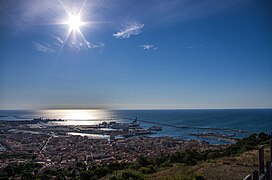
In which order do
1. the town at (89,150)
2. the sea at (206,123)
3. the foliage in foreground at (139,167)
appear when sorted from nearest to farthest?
the foliage in foreground at (139,167) < the town at (89,150) < the sea at (206,123)

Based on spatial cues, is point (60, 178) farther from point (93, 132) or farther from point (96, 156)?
point (93, 132)

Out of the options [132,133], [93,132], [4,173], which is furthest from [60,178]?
[93,132]

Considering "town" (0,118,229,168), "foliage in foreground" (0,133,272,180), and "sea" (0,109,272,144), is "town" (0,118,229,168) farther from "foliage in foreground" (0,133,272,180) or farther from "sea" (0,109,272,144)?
"sea" (0,109,272,144)

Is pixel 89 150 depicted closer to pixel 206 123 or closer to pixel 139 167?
pixel 139 167

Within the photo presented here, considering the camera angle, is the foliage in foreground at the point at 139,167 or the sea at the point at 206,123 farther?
the sea at the point at 206,123

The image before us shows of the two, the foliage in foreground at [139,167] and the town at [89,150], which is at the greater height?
the foliage in foreground at [139,167]

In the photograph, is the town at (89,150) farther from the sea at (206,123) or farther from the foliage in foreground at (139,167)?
the sea at (206,123)

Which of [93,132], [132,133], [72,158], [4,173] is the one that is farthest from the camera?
[93,132]

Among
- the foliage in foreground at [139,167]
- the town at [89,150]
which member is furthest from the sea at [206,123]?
the foliage in foreground at [139,167]

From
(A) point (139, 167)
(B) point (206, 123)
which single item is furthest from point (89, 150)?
(B) point (206, 123)

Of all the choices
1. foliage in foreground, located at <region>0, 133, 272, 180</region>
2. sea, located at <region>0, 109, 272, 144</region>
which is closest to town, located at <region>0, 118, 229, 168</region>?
foliage in foreground, located at <region>0, 133, 272, 180</region>

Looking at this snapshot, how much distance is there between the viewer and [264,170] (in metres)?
2.16

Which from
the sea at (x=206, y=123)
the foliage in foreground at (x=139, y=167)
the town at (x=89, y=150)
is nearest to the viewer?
the foliage in foreground at (x=139, y=167)

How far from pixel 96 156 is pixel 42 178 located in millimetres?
11698
